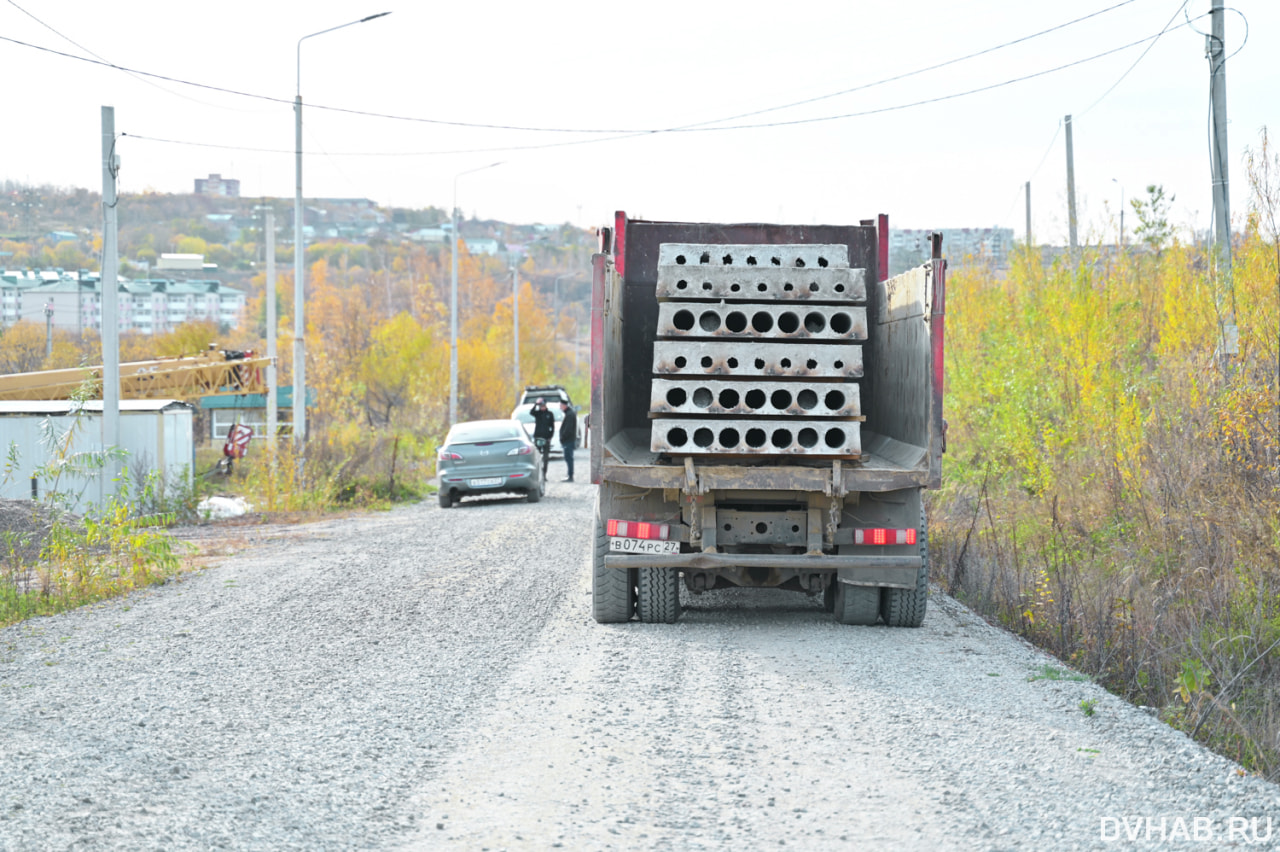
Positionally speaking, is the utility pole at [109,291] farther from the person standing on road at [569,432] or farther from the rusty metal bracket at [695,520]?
the person standing on road at [569,432]

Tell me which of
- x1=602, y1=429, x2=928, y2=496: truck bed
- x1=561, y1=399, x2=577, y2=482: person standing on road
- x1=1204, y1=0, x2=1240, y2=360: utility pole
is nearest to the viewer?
x1=602, y1=429, x2=928, y2=496: truck bed

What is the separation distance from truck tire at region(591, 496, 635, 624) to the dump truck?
1 centimetres

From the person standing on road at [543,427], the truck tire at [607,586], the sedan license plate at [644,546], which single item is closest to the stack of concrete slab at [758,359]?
the sedan license plate at [644,546]

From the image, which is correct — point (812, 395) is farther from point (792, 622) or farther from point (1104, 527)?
point (1104, 527)

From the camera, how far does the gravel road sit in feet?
15.0

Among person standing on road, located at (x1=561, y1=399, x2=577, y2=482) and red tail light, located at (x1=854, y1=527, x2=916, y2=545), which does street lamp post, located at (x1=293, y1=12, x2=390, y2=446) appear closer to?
person standing on road, located at (x1=561, y1=399, x2=577, y2=482)

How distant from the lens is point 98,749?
561 centimetres

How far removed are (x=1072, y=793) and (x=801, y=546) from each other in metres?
4.01

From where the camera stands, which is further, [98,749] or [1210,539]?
[1210,539]

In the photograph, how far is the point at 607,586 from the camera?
9148mm

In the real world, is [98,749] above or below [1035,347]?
below

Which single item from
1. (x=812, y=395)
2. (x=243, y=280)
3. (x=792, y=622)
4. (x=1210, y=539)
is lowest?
(x=792, y=622)

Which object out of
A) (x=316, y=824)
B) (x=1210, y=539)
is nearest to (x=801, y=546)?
(x=1210, y=539)

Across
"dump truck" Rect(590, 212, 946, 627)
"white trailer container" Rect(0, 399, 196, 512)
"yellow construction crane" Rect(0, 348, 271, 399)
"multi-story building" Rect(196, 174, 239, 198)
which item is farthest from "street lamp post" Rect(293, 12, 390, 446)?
"multi-story building" Rect(196, 174, 239, 198)
